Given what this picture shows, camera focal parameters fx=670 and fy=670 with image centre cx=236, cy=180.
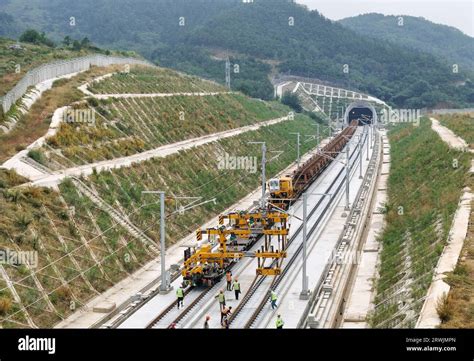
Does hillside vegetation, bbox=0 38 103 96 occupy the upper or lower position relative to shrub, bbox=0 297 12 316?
upper

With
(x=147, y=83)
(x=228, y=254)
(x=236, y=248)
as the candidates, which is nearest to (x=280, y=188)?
(x=236, y=248)

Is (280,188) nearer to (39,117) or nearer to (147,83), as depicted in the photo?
(39,117)

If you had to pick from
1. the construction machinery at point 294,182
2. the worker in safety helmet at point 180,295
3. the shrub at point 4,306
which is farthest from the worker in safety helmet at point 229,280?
the shrub at point 4,306

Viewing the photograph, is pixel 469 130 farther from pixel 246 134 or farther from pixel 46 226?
pixel 46 226

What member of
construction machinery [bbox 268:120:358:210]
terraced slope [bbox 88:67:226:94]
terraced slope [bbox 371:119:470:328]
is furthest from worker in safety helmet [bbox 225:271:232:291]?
terraced slope [bbox 88:67:226:94]

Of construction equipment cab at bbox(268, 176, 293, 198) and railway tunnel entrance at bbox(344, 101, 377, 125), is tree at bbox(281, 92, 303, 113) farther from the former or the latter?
construction equipment cab at bbox(268, 176, 293, 198)

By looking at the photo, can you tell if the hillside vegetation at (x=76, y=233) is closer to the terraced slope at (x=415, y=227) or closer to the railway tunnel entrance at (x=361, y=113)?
the terraced slope at (x=415, y=227)
